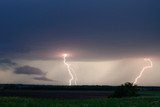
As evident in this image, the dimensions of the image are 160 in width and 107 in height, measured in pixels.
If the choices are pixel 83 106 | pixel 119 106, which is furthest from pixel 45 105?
pixel 119 106

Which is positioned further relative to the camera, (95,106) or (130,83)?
(130,83)

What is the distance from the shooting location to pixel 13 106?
48906 millimetres

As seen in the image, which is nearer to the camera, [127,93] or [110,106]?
[110,106]

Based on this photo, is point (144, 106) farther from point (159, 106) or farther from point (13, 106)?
point (13, 106)

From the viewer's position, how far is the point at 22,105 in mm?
49875

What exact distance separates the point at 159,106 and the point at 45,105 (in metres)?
12.2

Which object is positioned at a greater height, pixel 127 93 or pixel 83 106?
pixel 127 93

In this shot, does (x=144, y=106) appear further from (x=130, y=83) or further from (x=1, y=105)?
(x=130, y=83)

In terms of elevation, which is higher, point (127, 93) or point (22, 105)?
point (127, 93)

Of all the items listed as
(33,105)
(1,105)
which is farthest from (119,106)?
(1,105)

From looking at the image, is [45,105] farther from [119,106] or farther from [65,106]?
[119,106]

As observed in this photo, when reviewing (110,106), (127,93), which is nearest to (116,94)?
(127,93)

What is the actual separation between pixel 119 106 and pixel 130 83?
172 ft

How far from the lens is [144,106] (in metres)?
49.7
